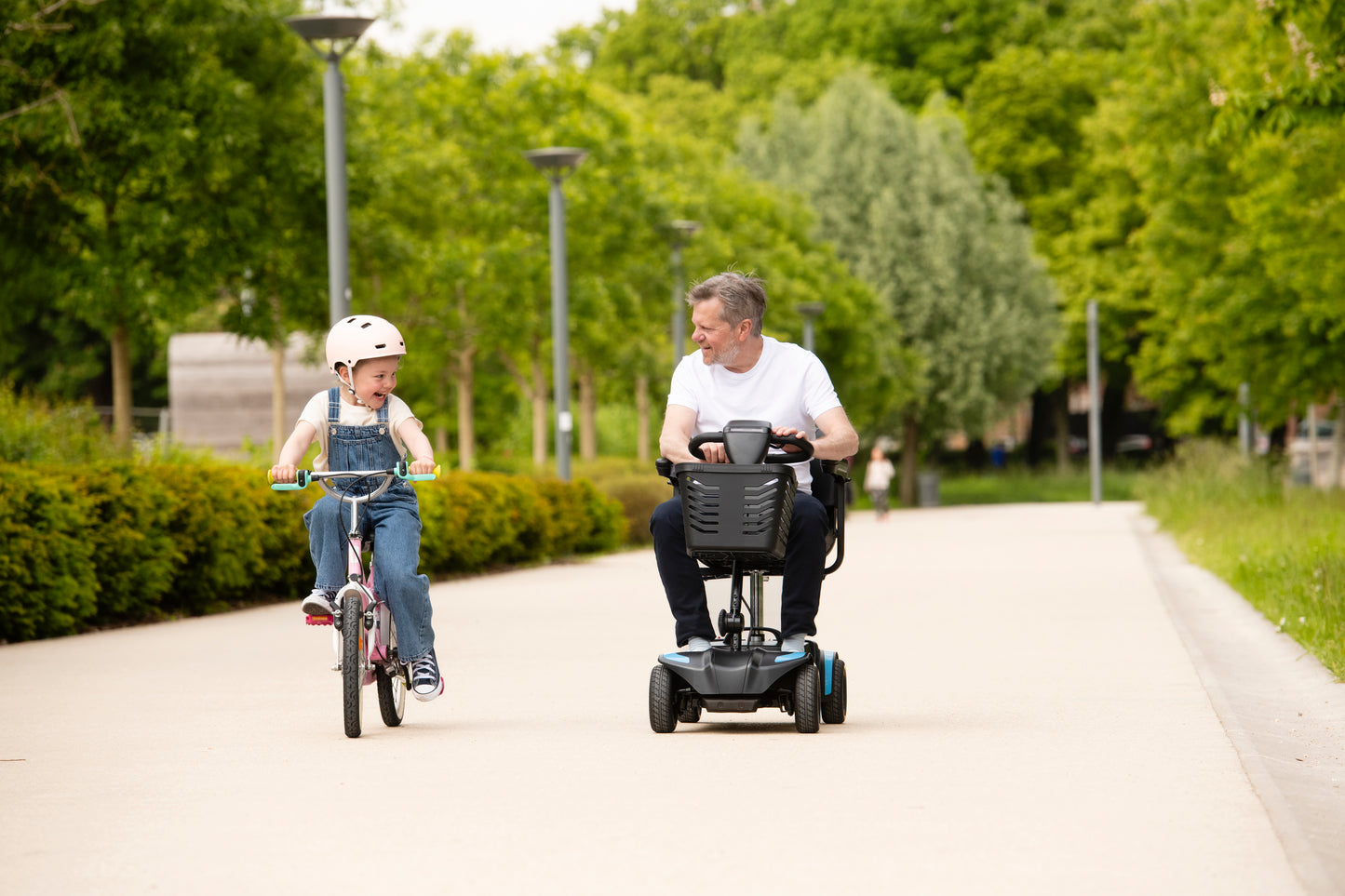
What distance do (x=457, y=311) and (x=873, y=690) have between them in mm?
23016

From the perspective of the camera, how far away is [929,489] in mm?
50938

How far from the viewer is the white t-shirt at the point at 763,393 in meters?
7.25

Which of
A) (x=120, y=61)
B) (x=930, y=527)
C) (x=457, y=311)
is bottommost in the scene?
(x=930, y=527)

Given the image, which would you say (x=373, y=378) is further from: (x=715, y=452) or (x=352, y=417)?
(x=715, y=452)

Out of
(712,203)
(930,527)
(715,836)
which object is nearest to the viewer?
(715,836)

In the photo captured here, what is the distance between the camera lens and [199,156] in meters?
20.7

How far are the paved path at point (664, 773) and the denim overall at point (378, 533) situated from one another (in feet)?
1.55

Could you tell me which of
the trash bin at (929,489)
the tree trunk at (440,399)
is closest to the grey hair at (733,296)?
the tree trunk at (440,399)

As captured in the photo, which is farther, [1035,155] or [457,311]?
[1035,155]

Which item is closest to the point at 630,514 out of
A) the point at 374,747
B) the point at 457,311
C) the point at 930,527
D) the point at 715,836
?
the point at 457,311

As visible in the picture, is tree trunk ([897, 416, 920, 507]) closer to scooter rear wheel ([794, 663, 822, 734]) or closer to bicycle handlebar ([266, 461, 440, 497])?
scooter rear wheel ([794, 663, 822, 734])

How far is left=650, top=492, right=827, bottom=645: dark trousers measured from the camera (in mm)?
7078

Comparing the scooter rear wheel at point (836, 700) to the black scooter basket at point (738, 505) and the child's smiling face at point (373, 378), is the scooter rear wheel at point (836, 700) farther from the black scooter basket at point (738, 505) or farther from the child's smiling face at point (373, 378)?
the child's smiling face at point (373, 378)

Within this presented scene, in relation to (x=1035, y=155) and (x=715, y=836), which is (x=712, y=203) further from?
(x=715, y=836)
